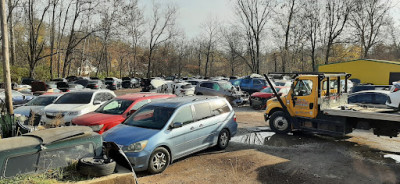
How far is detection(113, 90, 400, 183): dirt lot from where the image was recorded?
250 inches

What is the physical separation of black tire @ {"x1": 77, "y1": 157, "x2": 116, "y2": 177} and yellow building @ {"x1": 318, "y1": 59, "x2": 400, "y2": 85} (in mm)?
31964

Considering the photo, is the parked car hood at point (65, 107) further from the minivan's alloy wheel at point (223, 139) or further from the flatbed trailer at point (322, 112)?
the flatbed trailer at point (322, 112)

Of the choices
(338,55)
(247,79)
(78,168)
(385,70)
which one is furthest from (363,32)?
(78,168)

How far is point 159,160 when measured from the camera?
21.7 ft

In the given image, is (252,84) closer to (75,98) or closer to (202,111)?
(75,98)

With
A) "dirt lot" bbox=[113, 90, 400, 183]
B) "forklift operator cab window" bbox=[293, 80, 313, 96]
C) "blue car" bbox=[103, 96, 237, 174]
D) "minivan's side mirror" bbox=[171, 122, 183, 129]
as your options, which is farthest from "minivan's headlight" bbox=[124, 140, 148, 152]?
"forklift operator cab window" bbox=[293, 80, 313, 96]

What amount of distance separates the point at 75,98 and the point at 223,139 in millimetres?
6561

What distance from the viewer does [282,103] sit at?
10508 mm

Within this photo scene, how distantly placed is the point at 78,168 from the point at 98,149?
1.56 feet

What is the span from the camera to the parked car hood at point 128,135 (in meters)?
6.41

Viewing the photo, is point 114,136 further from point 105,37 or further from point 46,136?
point 105,37

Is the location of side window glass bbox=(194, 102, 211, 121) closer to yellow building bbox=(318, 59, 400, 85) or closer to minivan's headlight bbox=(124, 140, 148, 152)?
minivan's headlight bbox=(124, 140, 148, 152)

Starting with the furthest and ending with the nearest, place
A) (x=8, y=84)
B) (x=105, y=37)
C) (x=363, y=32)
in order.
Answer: (x=363, y=32), (x=105, y=37), (x=8, y=84)

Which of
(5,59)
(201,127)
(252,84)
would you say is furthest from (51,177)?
(252,84)
